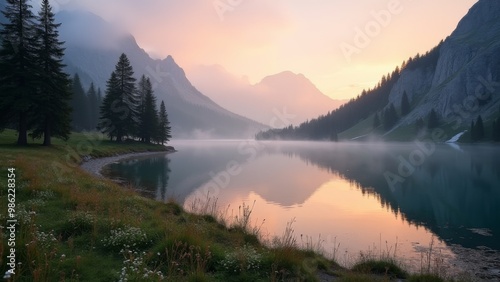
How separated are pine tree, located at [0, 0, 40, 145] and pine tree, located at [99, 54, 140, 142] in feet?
99.7

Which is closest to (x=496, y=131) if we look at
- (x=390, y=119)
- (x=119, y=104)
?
(x=390, y=119)

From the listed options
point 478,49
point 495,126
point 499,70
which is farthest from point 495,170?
point 478,49

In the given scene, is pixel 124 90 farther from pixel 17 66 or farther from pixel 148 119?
pixel 17 66

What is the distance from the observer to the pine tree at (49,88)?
3780 cm

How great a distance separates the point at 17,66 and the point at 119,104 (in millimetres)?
32037

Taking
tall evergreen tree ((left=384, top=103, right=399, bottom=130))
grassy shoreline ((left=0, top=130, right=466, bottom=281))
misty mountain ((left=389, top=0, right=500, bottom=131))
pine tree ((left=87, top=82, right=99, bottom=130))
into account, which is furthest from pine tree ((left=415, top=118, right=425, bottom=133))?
grassy shoreline ((left=0, top=130, right=466, bottom=281))

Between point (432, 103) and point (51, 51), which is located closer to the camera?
point (51, 51)

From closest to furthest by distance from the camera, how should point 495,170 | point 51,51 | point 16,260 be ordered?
1. point 16,260
2. point 51,51
3. point 495,170

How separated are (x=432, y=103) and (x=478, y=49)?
38.8 meters

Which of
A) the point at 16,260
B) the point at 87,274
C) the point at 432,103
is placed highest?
the point at 432,103

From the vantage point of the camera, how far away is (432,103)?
177375 millimetres

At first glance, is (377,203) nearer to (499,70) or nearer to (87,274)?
(87,274)

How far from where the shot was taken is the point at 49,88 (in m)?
38.4

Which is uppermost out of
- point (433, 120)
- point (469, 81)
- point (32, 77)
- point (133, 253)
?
point (469, 81)
